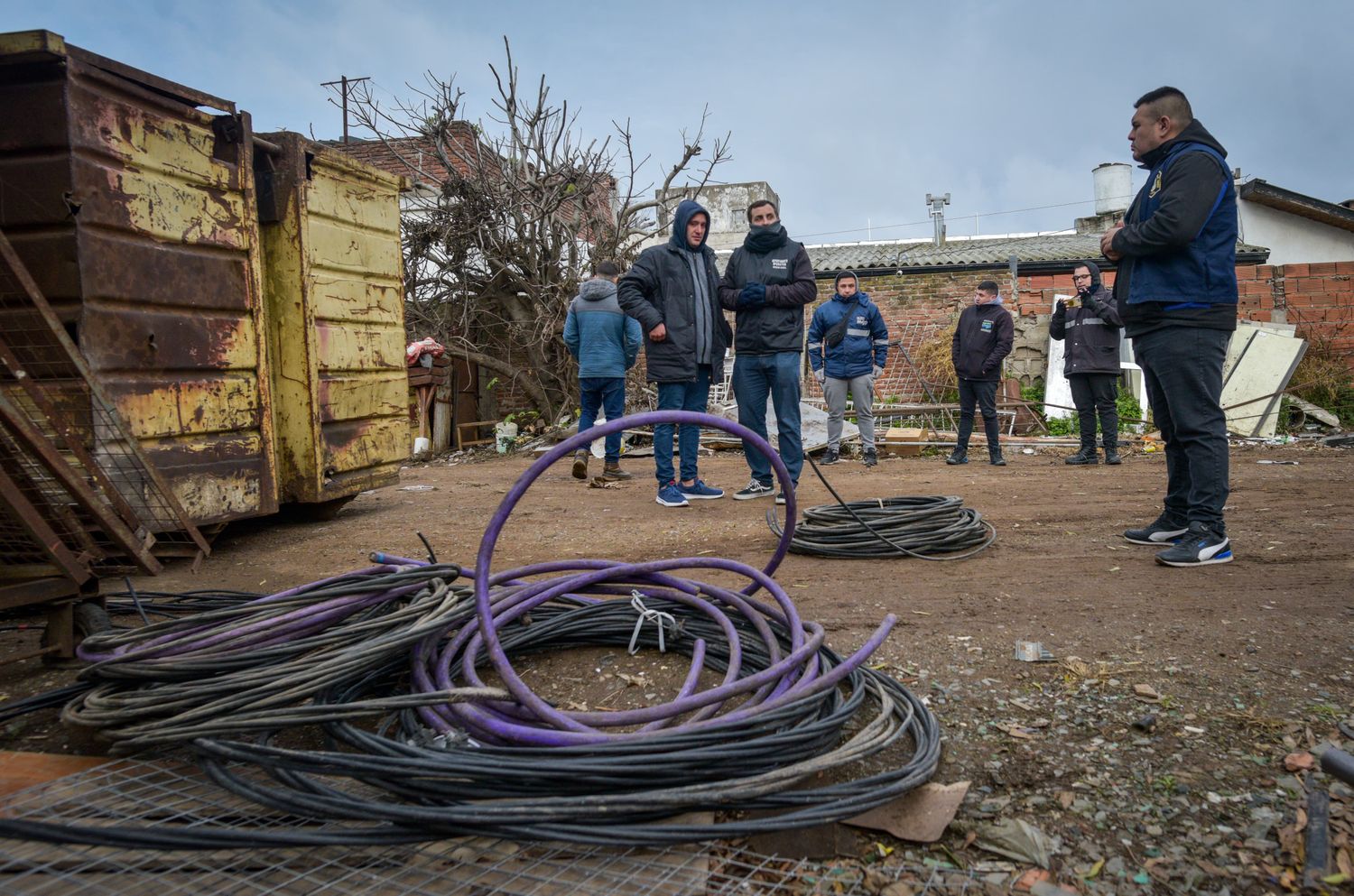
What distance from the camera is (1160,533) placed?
4164mm

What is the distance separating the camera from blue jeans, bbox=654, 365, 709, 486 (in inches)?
227

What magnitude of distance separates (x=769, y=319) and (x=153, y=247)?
3489mm

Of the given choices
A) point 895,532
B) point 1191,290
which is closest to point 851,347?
point 895,532

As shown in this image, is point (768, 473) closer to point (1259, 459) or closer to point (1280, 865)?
point (1280, 865)

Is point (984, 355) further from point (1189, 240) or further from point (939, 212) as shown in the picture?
point (939, 212)

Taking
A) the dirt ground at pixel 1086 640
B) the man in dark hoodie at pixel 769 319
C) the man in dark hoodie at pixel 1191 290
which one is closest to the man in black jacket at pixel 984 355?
the dirt ground at pixel 1086 640

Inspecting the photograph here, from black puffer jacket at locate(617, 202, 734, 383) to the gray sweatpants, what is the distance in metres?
3.46

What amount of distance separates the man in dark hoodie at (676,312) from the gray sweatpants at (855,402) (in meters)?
3.32

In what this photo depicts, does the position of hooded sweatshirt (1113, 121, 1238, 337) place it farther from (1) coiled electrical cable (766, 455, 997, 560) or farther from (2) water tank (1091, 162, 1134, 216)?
(2) water tank (1091, 162, 1134, 216)

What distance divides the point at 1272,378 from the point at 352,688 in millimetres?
12514

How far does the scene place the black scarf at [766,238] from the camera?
5.63m

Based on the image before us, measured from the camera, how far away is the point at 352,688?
94.6 inches

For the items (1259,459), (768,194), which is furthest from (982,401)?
(768,194)

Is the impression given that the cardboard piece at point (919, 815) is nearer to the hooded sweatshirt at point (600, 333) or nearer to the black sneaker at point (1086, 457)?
the hooded sweatshirt at point (600, 333)
